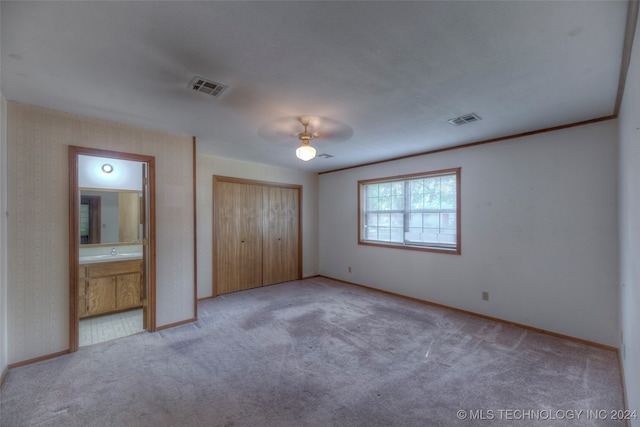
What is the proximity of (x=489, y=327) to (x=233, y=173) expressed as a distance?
4647 mm

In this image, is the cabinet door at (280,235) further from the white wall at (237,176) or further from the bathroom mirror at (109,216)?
the bathroom mirror at (109,216)

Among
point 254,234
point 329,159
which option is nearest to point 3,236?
point 254,234

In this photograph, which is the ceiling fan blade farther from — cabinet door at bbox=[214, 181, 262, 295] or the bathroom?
cabinet door at bbox=[214, 181, 262, 295]

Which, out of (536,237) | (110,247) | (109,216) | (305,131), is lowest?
(110,247)

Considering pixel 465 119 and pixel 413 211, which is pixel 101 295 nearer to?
pixel 413 211

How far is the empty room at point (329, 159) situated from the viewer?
1623mm

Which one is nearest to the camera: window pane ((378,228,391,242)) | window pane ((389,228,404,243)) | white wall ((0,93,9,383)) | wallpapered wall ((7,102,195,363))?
white wall ((0,93,9,383))

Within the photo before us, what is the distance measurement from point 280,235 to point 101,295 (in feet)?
10.1

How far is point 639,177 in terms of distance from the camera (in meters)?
1.47

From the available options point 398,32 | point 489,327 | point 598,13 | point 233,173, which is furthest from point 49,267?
point 489,327

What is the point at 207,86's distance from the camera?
223 cm

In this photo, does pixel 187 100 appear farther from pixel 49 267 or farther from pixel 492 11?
pixel 492 11

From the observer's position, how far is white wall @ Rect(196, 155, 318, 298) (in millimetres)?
4742

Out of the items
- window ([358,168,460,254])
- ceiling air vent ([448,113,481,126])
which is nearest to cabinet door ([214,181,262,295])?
window ([358,168,460,254])
